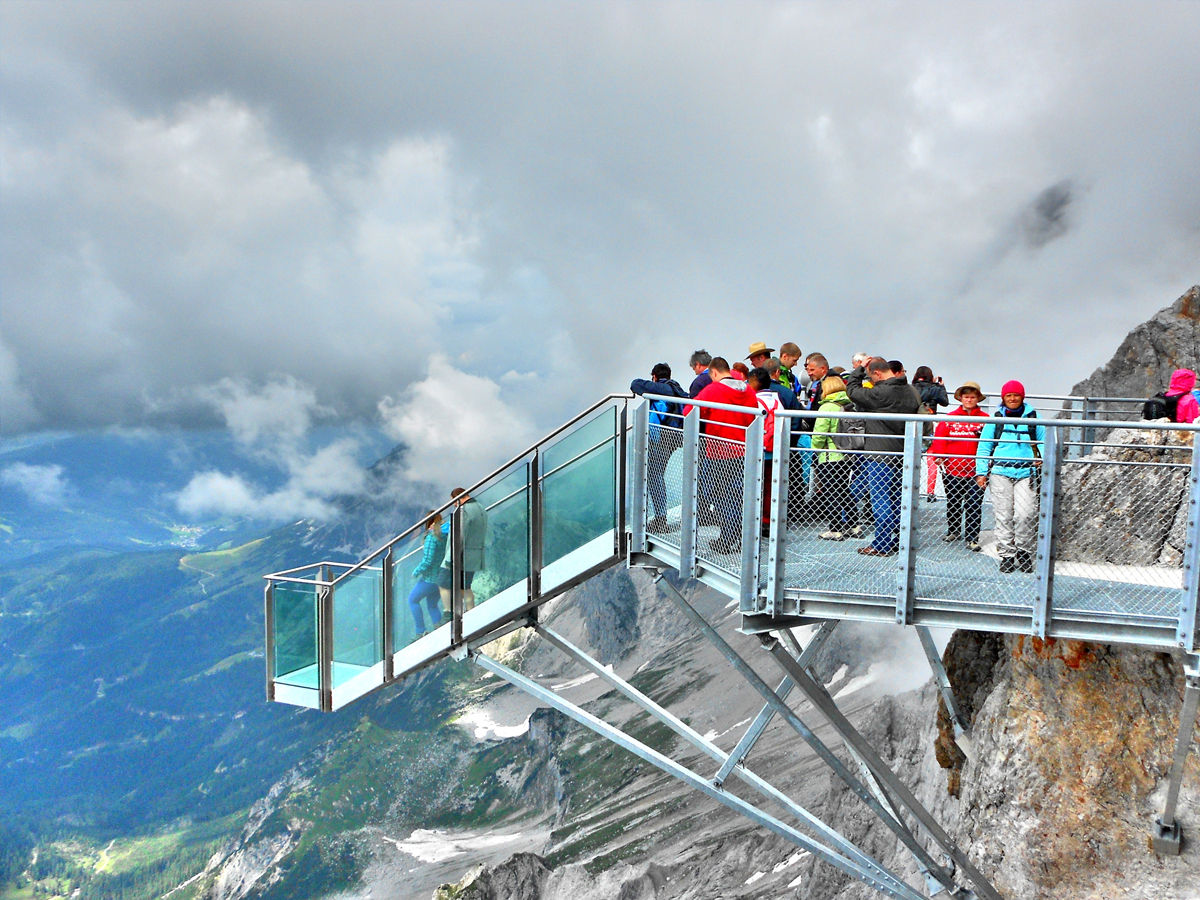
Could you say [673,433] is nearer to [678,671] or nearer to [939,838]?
[939,838]

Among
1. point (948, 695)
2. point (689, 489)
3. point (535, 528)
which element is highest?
point (689, 489)

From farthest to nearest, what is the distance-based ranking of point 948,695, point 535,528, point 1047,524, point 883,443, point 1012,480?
point 948,695
point 535,528
point 883,443
point 1012,480
point 1047,524

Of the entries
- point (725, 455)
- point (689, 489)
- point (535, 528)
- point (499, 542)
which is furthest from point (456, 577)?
point (725, 455)

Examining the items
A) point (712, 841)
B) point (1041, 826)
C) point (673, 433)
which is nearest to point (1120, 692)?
point (1041, 826)

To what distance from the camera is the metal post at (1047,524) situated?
26.1 ft

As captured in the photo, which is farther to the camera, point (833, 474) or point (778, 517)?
point (833, 474)

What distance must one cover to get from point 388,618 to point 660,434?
18.2 feet

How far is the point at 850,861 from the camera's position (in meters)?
12.6

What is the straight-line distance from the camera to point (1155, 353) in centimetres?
5728

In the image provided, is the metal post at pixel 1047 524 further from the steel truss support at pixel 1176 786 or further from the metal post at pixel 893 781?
the metal post at pixel 893 781

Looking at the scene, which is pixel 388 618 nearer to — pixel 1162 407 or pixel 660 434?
pixel 660 434

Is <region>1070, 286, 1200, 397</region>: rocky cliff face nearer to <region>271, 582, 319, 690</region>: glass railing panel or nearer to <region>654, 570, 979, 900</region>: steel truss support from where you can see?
<region>654, 570, 979, 900</region>: steel truss support

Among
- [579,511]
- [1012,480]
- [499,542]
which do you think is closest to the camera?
[1012,480]

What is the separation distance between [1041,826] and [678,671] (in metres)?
182
